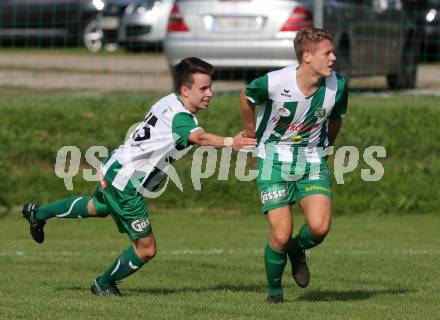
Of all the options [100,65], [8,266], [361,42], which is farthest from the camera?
[100,65]

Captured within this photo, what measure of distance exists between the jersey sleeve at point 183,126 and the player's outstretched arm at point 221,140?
0.19ft

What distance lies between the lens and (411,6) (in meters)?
21.0

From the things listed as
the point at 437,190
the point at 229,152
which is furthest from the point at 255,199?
the point at 437,190

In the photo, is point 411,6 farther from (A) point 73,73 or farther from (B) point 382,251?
(B) point 382,251

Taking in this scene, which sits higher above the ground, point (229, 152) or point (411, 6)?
point (411, 6)

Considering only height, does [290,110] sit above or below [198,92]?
below

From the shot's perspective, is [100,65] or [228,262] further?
[100,65]

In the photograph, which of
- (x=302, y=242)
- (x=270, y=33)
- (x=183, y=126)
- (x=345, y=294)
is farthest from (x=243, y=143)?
(x=270, y=33)

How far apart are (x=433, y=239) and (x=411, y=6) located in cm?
802

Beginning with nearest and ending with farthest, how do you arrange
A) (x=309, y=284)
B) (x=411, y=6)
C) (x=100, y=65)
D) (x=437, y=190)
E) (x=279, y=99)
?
(x=279, y=99), (x=309, y=284), (x=437, y=190), (x=411, y=6), (x=100, y=65)

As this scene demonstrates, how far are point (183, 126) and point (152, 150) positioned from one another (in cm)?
39

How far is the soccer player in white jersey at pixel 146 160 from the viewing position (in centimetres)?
916

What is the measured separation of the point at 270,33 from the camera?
1781cm

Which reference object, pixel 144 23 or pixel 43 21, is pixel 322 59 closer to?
pixel 43 21
